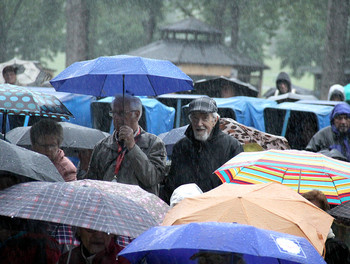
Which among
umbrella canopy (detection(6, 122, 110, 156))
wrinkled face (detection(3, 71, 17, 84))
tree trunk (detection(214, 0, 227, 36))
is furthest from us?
tree trunk (detection(214, 0, 227, 36))

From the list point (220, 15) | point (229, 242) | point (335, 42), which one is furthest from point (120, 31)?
point (229, 242)

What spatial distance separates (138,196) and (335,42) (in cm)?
1668

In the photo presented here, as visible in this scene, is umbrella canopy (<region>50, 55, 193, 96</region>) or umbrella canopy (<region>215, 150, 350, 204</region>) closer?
umbrella canopy (<region>215, 150, 350, 204</region>)

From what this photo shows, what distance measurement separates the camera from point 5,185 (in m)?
4.41

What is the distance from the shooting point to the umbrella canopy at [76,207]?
12.2 feet

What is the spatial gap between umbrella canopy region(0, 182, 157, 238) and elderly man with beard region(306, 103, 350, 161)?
490 cm

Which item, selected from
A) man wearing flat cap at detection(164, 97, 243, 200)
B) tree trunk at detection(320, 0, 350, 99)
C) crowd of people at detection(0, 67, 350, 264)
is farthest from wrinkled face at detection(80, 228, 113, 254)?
tree trunk at detection(320, 0, 350, 99)

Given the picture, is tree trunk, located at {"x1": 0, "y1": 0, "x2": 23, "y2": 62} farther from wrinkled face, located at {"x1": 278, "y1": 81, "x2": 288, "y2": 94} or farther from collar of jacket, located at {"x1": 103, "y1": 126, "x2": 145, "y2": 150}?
collar of jacket, located at {"x1": 103, "y1": 126, "x2": 145, "y2": 150}

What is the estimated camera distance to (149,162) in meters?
5.68

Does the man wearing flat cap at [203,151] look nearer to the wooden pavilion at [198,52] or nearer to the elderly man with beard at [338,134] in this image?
the elderly man with beard at [338,134]

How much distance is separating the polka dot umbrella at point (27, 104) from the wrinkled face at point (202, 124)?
1.23 metres

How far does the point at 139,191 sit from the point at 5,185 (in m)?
0.87

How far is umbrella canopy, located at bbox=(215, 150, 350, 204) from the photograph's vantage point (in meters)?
5.10

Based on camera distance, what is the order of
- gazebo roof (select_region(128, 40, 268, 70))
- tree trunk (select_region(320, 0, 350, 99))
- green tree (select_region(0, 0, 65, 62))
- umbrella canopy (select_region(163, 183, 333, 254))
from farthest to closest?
green tree (select_region(0, 0, 65, 62))
gazebo roof (select_region(128, 40, 268, 70))
tree trunk (select_region(320, 0, 350, 99))
umbrella canopy (select_region(163, 183, 333, 254))
